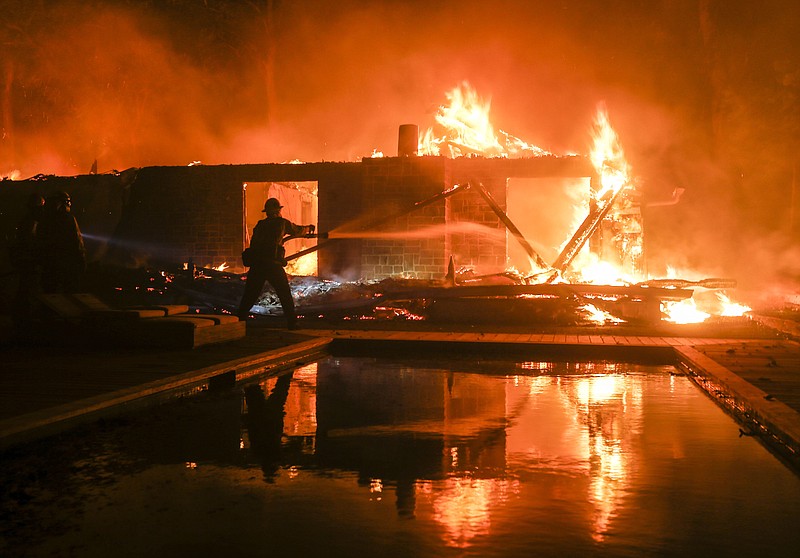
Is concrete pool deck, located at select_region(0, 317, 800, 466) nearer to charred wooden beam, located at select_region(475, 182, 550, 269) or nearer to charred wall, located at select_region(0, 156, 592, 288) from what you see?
Answer: charred wooden beam, located at select_region(475, 182, 550, 269)

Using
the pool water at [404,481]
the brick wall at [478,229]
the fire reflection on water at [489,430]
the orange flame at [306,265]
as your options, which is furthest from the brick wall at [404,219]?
the pool water at [404,481]

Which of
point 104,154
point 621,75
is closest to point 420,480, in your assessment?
point 621,75

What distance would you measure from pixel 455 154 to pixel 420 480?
1745cm

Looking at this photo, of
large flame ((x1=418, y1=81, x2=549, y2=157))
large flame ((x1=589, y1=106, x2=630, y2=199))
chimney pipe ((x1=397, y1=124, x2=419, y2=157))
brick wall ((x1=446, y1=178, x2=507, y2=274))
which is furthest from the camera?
large flame ((x1=418, y1=81, x2=549, y2=157))

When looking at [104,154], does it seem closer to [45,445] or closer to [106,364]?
[106,364]

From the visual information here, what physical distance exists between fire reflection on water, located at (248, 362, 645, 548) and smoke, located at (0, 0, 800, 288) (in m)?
15.0

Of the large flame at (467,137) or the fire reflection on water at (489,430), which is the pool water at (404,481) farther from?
the large flame at (467,137)

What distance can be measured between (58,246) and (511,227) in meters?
9.43

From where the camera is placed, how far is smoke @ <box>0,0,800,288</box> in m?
23.6

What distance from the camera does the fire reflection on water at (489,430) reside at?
4176mm

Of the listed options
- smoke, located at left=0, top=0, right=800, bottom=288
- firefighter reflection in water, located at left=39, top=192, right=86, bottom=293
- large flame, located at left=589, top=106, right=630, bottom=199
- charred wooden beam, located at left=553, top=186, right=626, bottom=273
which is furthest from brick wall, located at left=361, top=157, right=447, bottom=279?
firefighter reflection in water, located at left=39, top=192, right=86, bottom=293

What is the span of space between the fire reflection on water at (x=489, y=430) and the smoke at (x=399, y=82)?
15029mm

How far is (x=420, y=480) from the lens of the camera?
4.58 metres

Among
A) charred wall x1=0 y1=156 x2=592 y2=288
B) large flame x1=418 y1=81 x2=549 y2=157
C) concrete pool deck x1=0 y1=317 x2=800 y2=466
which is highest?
large flame x1=418 y1=81 x2=549 y2=157
